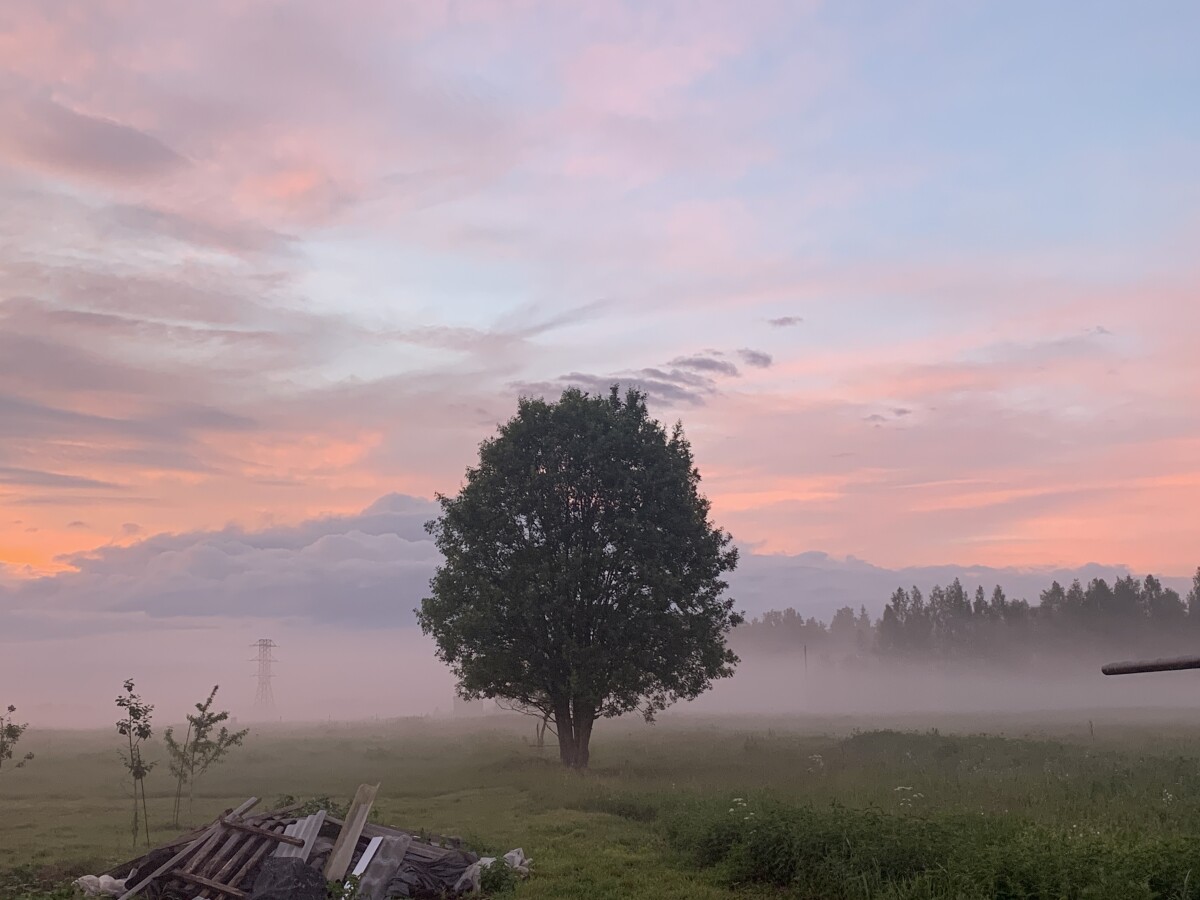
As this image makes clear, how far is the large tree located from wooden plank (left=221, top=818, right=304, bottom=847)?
18409 mm

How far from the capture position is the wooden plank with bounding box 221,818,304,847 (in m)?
17.3

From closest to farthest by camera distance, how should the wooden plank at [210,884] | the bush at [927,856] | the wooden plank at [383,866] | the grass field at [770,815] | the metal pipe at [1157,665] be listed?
the bush at [927,856] → the metal pipe at [1157,665] → the grass field at [770,815] → the wooden plank at [210,884] → the wooden plank at [383,866]

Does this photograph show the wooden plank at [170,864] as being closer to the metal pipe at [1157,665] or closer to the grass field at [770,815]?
the grass field at [770,815]

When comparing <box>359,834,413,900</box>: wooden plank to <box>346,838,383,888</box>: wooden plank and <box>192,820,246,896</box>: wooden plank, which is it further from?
<box>192,820,246,896</box>: wooden plank

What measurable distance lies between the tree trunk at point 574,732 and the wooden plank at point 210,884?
22924 millimetres

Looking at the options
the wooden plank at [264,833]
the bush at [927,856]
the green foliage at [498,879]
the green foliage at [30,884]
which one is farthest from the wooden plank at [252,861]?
the bush at [927,856]

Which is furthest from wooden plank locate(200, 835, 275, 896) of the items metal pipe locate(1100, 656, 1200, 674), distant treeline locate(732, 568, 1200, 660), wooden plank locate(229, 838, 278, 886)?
distant treeline locate(732, 568, 1200, 660)

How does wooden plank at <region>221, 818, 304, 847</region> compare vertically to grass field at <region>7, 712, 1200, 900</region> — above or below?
above

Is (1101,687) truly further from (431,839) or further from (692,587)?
(431,839)

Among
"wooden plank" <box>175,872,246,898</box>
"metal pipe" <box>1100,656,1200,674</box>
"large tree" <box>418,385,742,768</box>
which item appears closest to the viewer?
"metal pipe" <box>1100,656,1200,674</box>

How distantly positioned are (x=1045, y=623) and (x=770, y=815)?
180m

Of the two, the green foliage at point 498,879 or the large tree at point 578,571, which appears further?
the large tree at point 578,571

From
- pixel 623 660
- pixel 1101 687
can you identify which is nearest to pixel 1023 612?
pixel 1101 687

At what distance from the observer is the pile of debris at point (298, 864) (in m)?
15.4
